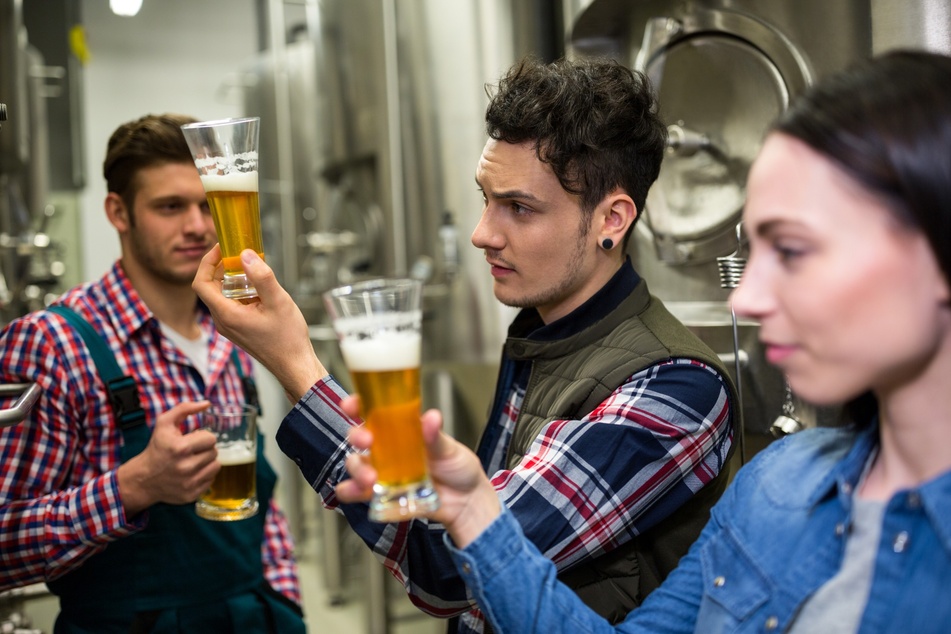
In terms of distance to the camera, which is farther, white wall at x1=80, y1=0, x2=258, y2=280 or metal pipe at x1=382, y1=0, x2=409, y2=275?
white wall at x1=80, y1=0, x2=258, y2=280

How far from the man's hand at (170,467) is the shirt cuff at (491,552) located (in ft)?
2.24

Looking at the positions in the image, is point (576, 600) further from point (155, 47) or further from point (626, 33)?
point (155, 47)

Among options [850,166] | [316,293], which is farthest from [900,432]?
[316,293]

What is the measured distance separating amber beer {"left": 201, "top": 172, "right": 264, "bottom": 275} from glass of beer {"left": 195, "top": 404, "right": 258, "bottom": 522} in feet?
1.42

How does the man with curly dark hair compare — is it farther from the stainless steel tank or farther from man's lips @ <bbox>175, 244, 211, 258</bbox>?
man's lips @ <bbox>175, 244, 211, 258</bbox>

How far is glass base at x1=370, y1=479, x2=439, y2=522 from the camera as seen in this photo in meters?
0.85

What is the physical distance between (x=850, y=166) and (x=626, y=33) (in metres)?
1.55

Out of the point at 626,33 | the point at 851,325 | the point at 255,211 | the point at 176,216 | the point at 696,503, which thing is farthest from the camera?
the point at 626,33

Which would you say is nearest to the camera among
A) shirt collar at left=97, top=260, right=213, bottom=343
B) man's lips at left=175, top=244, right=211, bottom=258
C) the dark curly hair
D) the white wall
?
the dark curly hair

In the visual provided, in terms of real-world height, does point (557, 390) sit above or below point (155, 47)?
below

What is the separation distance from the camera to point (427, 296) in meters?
3.34

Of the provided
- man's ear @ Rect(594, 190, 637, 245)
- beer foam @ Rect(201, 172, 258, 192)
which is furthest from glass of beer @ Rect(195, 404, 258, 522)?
man's ear @ Rect(594, 190, 637, 245)

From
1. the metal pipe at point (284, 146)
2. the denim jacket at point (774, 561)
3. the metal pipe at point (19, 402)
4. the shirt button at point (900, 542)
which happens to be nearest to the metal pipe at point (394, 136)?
the metal pipe at point (284, 146)

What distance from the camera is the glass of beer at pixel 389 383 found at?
2.86ft
